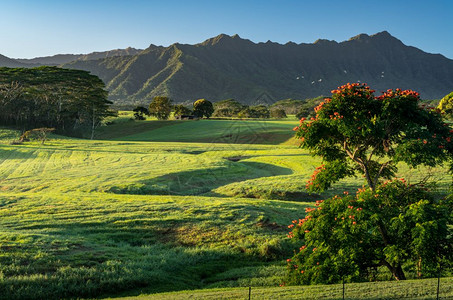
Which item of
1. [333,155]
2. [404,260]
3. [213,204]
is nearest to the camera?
[404,260]

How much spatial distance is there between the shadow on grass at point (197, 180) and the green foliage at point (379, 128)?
73.1 feet

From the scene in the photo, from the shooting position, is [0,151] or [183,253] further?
[0,151]

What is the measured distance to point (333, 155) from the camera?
19.5 metres

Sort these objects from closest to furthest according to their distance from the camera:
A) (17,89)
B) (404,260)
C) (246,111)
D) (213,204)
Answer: (404,260)
(213,204)
(17,89)
(246,111)

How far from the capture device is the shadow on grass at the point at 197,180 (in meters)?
38.6

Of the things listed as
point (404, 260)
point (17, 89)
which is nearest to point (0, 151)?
point (17, 89)

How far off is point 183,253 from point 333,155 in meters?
9.52

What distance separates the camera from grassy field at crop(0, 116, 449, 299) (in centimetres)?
1656

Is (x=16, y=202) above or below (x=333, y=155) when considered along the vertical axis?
below

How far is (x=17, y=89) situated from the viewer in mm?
104312

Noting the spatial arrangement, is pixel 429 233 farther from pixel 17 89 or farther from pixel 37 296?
pixel 17 89

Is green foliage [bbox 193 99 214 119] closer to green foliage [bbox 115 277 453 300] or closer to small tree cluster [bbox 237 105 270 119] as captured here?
small tree cluster [bbox 237 105 270 119]

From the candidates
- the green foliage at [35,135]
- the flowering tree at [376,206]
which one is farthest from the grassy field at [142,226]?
the green foliage at [35,135]

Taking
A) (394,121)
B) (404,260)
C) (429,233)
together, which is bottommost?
(404,260)
